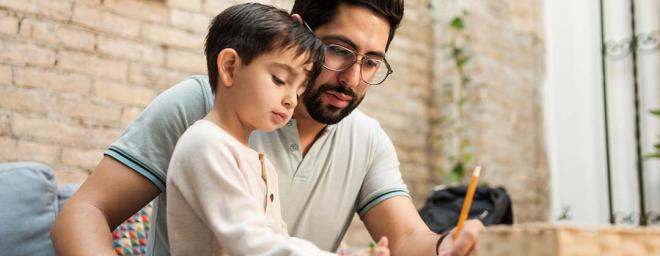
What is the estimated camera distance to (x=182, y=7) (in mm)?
3178

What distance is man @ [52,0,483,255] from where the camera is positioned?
1291 mm

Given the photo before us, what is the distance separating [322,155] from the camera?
160cm

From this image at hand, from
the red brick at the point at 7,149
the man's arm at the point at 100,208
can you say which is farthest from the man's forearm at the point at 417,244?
the red brick at the point at 7,149

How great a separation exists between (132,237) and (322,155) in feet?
3.01

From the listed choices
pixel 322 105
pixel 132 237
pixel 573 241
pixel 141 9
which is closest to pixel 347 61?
pixel 322 105

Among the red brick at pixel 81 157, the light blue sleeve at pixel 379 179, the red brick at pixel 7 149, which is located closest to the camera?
the light blue sleeve at pixel 379 179

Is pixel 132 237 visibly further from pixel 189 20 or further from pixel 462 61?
pixel 462 61

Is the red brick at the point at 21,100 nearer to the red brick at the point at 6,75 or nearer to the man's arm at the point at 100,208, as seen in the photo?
the red brick at the point at 6,75

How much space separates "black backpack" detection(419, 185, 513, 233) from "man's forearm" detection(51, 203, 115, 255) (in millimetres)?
2222

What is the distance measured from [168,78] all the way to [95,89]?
37cm

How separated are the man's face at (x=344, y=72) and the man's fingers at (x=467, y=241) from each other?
2.20 ft

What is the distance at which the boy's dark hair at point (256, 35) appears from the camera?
107 centimetres

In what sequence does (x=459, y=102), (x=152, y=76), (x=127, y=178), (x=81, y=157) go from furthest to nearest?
(x=459, y=102) → (x=152, y=76) → (x=81, y=157) → (x=127, y=178)

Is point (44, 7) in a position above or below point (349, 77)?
above
